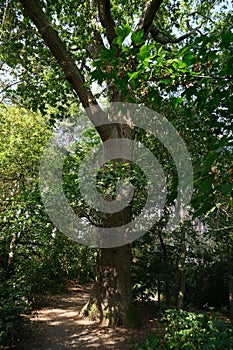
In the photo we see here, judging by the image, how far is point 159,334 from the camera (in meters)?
5.28

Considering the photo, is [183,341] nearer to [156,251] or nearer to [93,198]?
[93,198]

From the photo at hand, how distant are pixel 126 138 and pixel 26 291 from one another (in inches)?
145

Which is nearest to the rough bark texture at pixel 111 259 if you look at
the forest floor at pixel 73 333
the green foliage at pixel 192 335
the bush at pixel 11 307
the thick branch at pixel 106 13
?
the thick branch at pixel 106 13

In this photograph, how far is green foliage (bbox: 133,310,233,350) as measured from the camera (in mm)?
3508

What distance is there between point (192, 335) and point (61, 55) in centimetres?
505

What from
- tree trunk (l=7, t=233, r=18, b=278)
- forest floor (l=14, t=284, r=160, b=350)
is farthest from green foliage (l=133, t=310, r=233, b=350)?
tree trunk (l=7, t=233, r=18, b=278)

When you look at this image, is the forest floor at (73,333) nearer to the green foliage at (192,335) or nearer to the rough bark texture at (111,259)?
the rough bark texture at (111,259)

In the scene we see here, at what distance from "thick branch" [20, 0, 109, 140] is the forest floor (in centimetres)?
400

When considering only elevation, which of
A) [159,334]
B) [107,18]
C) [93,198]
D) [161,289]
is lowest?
[159,334]

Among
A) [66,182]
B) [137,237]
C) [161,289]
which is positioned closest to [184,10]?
[66,182]

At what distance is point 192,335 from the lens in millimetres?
4402

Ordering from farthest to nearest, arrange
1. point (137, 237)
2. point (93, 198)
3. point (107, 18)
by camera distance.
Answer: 1. point (137, 237)
2. point (93, 198)
3. point (107, 18)

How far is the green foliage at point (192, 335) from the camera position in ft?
11.5

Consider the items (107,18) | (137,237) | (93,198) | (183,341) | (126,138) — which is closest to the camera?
(183,341)
